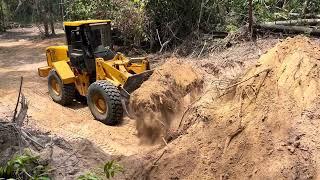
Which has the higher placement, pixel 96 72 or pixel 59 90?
pixel 96 72

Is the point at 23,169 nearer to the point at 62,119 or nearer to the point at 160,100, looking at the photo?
the point at 160,100

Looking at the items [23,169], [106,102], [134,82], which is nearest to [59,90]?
[106,102]

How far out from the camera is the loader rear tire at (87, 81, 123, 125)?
8430mm

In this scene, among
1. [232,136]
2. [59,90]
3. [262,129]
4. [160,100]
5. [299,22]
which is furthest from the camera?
[299,22]

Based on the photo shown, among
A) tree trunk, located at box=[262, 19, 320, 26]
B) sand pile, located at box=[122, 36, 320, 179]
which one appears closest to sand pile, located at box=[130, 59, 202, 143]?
sand pile, located at box=[122, 36, 320, 179]

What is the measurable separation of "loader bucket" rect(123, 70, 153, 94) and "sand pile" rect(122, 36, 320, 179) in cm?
205

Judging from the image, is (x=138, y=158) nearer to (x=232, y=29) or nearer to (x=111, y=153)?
(x=111, y=153)

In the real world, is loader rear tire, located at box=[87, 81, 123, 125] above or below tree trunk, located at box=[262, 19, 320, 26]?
below

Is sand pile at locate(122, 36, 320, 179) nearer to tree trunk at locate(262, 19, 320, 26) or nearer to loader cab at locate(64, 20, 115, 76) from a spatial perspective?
loader cab at locate(64, 20, 115, 76)

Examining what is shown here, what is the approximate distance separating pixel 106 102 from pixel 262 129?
371cm

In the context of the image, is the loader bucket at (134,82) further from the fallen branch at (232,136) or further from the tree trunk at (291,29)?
the tree trunk at (291,29)

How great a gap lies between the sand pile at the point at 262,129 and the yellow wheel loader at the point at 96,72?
2135 mm

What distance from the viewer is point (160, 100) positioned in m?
8.22

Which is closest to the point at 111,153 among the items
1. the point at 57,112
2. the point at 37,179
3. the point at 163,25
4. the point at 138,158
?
the point at 138,158
